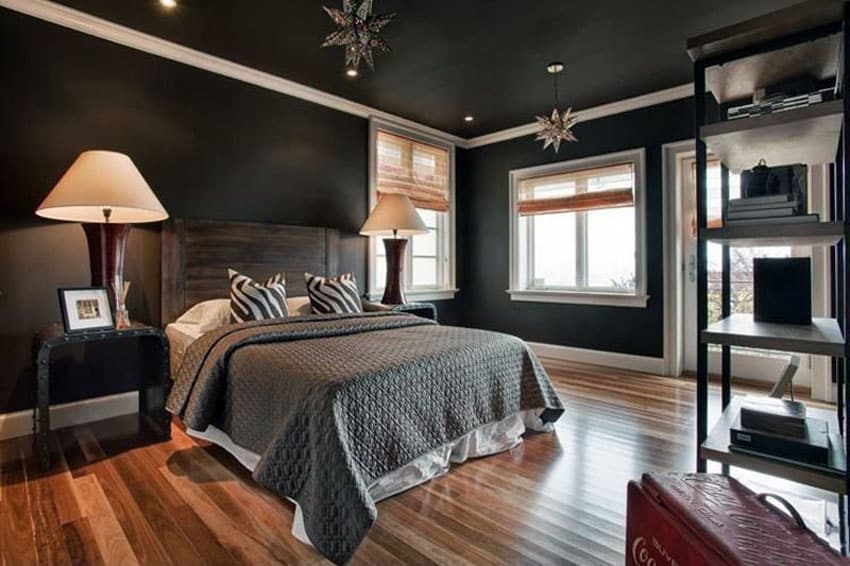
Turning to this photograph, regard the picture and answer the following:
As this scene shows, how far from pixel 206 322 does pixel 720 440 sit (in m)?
2.89

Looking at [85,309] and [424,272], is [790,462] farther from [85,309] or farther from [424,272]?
[424,272]

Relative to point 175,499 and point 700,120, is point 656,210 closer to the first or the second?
point 700,120

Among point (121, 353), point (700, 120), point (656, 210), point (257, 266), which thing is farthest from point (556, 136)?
point (121, 353)

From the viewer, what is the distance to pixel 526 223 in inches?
209

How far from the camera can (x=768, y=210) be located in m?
1.44

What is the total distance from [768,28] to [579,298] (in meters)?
3.62

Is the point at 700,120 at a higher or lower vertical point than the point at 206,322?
higher

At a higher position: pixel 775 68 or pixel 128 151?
pixel 128 151

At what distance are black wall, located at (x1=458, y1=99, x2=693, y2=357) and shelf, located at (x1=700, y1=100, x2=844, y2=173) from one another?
2.51m

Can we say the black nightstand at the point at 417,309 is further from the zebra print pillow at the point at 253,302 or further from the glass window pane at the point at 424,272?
the zebra print pillow at the point at 253,302

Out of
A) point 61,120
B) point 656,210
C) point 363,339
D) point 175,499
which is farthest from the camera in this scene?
point 656,210

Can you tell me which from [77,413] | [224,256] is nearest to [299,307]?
[224,256]

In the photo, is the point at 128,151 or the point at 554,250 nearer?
the point at 128,151

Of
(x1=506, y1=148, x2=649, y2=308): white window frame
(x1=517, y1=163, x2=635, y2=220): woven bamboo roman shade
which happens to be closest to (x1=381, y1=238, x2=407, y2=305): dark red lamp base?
(x1=506, y1=148, x2=649, y2=308): white window frame
